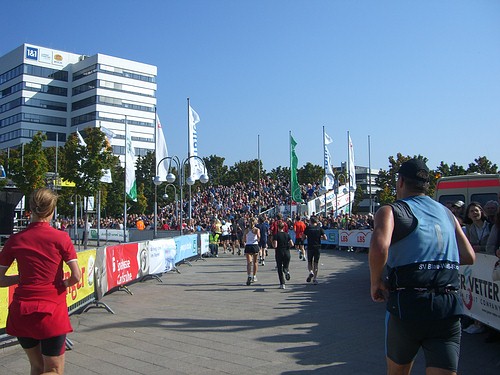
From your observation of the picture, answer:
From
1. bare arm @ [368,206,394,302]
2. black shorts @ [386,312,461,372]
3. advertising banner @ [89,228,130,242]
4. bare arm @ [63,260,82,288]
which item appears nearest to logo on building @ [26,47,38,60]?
advertising banner @ [89,228,130,242]

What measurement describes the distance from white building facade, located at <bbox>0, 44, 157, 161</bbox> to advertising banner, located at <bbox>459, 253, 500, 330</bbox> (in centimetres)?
8409

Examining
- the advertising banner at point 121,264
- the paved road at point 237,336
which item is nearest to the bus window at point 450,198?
the paved road at point 237,336

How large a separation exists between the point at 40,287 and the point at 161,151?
2111 cm

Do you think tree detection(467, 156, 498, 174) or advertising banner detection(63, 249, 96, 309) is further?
tree detection(467, 156, 498, 174)

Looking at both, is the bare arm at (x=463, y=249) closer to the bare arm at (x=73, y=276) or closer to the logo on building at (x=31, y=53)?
the bare arm at (x=73, y=276)

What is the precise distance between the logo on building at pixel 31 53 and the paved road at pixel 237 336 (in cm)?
8908

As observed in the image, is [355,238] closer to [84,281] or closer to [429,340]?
[84,281]

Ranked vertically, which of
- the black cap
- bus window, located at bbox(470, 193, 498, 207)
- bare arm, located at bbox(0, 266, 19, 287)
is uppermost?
bus window, located at bbox(470, 193, 498, 207)

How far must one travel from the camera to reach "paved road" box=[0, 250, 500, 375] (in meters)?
5.95

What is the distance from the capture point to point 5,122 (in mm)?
93500

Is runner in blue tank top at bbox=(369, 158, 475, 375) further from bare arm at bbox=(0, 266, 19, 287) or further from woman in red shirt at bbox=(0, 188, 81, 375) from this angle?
bare arm at bbox=(0, 266, 19, 287)

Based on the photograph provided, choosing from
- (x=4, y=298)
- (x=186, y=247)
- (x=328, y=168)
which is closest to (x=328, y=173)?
(x=328, y=168)

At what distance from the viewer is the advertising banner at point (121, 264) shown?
1065 cm

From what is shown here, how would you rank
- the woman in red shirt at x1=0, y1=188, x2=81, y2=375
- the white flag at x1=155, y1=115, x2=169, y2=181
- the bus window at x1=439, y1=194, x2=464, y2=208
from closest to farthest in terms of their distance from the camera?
the woman in red shirt at x1=0, y1=188, x2=81, y2=375, the bus window at x1=439, y1=194, x2=464, y2=208, the white flag at x1=155, y1=115, x2=169, y2=181
